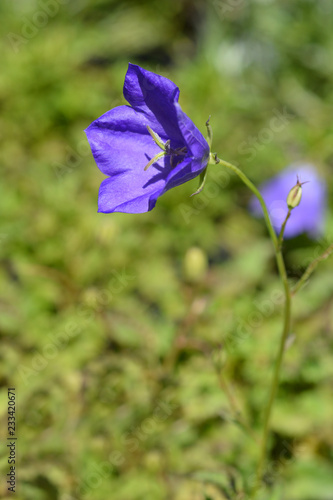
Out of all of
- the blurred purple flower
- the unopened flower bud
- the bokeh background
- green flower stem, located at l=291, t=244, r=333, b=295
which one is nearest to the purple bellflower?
the unopened flower bud

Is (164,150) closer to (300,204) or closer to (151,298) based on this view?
(151,298)

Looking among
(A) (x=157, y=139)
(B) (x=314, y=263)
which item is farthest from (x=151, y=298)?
(A) (x=157, y=139)

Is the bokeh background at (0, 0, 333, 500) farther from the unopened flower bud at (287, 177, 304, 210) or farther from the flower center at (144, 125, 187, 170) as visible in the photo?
the flower center at (144, 125, 187, 170)

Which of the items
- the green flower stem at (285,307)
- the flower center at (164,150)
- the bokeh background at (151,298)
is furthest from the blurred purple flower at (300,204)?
the flower center at (164,150)

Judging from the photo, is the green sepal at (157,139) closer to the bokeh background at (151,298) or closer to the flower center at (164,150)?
the flower center at (164,150)

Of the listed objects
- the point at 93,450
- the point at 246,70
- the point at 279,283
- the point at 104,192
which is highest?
the point at 104,192

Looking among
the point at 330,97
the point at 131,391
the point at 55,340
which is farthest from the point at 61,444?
the point at 330,97

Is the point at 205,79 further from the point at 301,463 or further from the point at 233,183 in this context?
the point at 301,463
